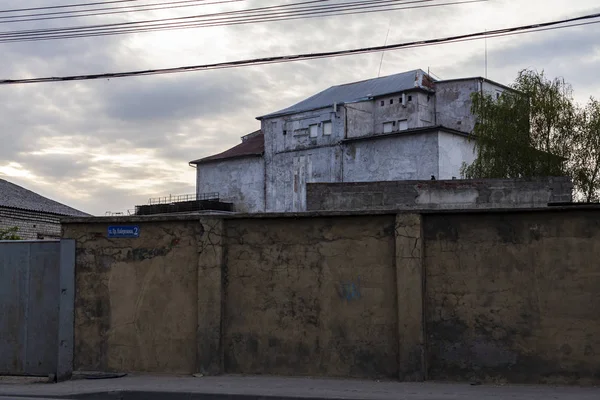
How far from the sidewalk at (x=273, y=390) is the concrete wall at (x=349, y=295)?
35 cm

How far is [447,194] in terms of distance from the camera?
64.2 ft

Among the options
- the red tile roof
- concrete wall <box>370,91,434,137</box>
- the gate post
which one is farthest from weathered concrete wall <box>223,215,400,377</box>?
the red tile roof

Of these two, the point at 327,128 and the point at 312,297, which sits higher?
the point at 327,128

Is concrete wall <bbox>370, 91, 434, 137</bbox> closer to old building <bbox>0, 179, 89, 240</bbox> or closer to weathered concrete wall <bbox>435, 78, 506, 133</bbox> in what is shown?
weathered concrete wall <bbox>435, 78, 506, 133</bbox>

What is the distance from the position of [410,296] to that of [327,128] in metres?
49.0

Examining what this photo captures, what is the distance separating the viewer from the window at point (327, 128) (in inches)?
2315

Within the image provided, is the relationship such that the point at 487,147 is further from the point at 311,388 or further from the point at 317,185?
the point at 311,388

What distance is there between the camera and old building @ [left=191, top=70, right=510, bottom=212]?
51344 millimetres

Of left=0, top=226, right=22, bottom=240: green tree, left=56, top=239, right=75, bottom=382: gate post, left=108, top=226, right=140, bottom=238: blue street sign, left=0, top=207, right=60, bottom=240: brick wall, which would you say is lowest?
left=56, top=239, right=75, bottom=382: gate post

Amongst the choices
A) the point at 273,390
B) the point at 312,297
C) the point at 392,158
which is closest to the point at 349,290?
the point at 312,297

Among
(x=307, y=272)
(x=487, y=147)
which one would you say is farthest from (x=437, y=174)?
(x=307, y=272)

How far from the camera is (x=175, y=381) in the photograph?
1112 cm

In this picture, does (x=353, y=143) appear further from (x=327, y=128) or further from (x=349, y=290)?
(x=349, y=290)

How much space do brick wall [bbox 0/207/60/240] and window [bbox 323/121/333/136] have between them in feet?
99.1
